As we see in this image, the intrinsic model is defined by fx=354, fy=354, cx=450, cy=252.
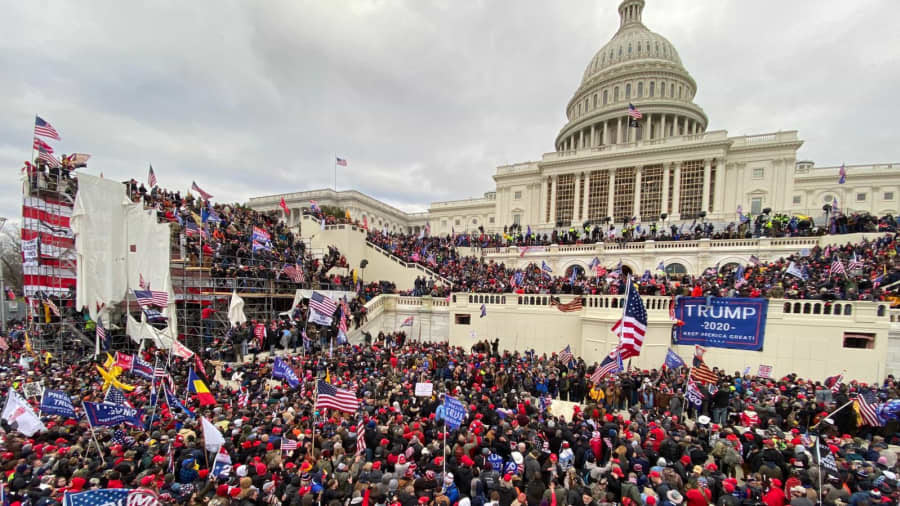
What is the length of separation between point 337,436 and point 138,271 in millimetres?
16916

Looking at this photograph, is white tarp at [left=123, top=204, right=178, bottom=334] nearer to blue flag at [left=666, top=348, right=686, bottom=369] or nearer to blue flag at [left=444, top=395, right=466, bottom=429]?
blue flag at [left=444, top=395, right=466, bottom=429]

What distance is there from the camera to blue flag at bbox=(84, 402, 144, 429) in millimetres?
7091

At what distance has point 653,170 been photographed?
43656mm

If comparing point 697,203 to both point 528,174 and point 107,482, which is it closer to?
point 528,174

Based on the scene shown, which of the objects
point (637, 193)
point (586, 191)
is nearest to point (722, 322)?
point (637, 193)

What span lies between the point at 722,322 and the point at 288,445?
1751 centimetres

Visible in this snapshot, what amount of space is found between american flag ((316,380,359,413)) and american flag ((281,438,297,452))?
0.90 metres

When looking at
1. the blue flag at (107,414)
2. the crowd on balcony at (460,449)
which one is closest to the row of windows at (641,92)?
the crowd on balcony at (460,449)

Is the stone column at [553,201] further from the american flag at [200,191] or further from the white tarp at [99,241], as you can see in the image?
the white tarp at [99,241]

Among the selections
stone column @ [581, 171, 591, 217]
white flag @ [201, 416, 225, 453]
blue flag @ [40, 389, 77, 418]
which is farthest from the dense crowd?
stone column @ [581, 171, 591, 217]

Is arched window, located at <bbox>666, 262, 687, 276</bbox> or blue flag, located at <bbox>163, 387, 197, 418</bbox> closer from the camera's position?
blue flag, located at <bbox>163, 387, 197, 418</bbox>

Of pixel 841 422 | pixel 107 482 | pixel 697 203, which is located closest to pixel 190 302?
pixel 107 482

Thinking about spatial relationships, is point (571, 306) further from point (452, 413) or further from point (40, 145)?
point (40, 145)

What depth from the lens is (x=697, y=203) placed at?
42125mm
